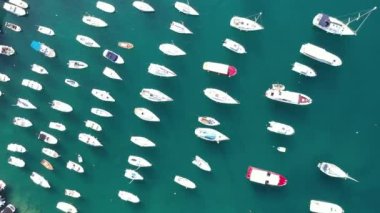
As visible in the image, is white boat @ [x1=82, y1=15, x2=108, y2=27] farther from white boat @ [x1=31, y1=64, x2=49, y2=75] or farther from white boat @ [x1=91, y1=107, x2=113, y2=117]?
white boat @ [x1=91, y1=107, x2=113, y2=117]

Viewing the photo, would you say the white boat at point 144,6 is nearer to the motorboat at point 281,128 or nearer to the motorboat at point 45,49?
the motorboat at point 45,49

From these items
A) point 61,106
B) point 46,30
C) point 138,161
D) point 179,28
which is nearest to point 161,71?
point 179,28

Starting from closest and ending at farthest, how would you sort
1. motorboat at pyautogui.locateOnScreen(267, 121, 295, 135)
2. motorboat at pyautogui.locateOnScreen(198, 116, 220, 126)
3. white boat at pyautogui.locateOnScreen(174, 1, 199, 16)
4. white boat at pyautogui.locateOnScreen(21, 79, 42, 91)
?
motorboat at pyautogui.locateOnScreen(267, 121, 295, 135)
white boat at pyautogui.locateOnScreen(174, 1, 199, 16)
motorboat at pyautogui.locateOnScreen(198, 116, 220, 126)
white boat at pyautogui.locateOnScreen(21, 79, 42, 91)

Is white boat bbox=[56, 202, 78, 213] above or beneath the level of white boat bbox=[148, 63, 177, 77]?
beneath

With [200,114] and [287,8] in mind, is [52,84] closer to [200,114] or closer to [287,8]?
[200,114]

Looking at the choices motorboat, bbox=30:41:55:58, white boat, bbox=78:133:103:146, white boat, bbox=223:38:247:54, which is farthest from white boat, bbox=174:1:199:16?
white boat, bbox=78:133:103:146

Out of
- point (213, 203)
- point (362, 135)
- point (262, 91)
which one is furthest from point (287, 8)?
point (213, 203)

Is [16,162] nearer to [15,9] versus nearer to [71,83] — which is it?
[71,83]
